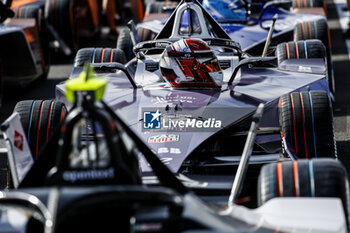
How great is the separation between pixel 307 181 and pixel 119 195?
4.28 ft

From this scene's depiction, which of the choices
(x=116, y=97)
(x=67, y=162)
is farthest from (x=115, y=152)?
(x=116, y=97)

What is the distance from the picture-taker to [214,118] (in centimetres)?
541

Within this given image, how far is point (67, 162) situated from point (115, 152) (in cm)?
26

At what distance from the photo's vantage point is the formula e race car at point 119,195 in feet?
10.4

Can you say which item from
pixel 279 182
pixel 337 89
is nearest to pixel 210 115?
pixel 279 182

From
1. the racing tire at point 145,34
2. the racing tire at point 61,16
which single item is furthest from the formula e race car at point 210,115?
the racing tire at point 61,16

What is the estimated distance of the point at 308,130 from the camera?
17.7 ft

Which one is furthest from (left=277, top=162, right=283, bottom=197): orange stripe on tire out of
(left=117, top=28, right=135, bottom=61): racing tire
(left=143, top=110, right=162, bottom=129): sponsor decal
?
(left=117, top=28, right=135, bottom=61): racing tire

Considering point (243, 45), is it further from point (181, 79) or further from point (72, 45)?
point (72, 45)

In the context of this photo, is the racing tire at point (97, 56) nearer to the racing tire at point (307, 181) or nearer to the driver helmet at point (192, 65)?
the driver helmet at point (192, 65)

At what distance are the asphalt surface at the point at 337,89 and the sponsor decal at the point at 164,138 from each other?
1917 mm

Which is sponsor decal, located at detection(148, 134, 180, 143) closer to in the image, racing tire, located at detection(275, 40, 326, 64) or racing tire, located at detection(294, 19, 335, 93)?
racing tire, located at detection(275, 40, 326, 64)

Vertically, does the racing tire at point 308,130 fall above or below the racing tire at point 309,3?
above

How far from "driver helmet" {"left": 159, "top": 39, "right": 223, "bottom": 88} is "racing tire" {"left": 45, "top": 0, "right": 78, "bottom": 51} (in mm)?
5185
